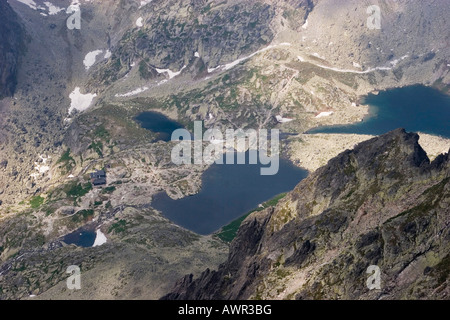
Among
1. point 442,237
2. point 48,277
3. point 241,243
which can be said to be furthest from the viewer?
point 48,277

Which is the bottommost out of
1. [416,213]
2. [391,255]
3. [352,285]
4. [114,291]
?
[114,291]

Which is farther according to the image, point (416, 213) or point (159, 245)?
point (159, 245)

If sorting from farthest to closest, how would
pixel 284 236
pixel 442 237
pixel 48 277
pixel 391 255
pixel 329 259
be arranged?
pixel 48 277 → pixel 284 236 → pixel 329 259 → pixel 391 255 → pixel 442 237

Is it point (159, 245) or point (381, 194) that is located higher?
point (381, 194)

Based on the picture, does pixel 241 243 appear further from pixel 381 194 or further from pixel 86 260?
pixel 86 260
